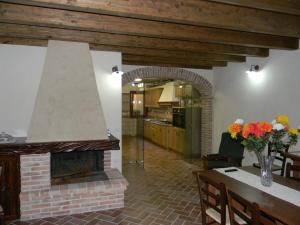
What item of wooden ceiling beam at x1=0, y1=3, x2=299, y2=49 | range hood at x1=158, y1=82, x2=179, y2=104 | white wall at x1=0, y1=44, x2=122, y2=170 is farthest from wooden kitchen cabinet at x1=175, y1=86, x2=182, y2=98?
white wall at x1=0, y1=44, x2=122, y2=170

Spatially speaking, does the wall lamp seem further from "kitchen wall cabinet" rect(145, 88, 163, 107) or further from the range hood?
"kitchen wall cabinet" rect(145, 88, 163, 107)

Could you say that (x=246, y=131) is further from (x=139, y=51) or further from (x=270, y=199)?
(x=139, y=51)

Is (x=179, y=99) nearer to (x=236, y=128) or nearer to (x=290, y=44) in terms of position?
(x=290, y=44)

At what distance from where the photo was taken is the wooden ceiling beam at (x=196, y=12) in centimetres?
243

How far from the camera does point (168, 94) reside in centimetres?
948

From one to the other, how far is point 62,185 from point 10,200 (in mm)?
707

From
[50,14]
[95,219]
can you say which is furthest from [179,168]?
[50,14]

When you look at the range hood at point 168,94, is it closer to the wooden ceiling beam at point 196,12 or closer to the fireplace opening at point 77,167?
the fireplace opening at point 77,167

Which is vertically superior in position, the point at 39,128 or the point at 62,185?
the point at 39,128

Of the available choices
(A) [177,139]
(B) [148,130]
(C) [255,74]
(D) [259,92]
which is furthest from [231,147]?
(B) [148,130]

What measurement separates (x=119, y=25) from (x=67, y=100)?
1.46 m

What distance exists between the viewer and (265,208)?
1963mm

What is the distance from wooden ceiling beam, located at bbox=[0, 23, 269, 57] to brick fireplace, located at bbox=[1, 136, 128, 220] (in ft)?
5.24

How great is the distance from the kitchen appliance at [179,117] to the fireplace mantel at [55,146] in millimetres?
3746
